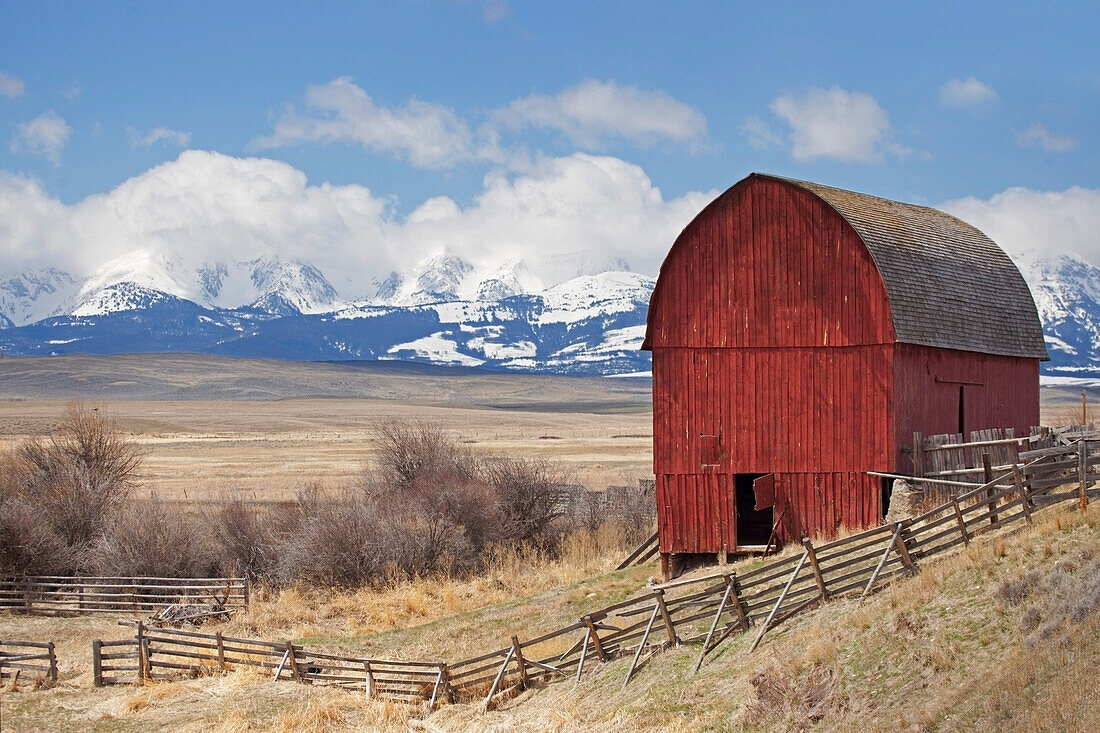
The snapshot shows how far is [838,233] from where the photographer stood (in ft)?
94.1

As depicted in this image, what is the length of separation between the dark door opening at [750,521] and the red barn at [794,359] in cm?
203

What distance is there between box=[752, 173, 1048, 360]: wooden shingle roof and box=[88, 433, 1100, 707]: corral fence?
13.2 feet

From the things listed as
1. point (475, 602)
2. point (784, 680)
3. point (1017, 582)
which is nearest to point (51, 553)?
point (475, 602)

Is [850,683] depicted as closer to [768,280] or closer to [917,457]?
[917,457]

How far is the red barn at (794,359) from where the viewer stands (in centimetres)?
2838

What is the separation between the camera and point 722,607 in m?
21.3

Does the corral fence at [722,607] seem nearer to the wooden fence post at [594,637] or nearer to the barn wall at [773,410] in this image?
the wooden fence post at [594,637]

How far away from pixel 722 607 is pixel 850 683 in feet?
12.6

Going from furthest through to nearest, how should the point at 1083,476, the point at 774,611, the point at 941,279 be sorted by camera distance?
the point at 941,279 → the point at 774,611 → the point at 1083,476

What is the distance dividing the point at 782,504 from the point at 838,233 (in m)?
6.50

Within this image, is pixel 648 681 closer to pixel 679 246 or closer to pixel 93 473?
pixel 679 246

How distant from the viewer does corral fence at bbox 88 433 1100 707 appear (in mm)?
21266

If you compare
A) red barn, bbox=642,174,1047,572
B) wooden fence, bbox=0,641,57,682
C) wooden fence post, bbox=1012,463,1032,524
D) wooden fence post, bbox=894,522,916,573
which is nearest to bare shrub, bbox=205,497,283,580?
wooden fence, bbox=0,641,57,682

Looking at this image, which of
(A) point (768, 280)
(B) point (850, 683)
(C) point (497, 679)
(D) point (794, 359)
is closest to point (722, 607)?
(B) point (850, 683)
